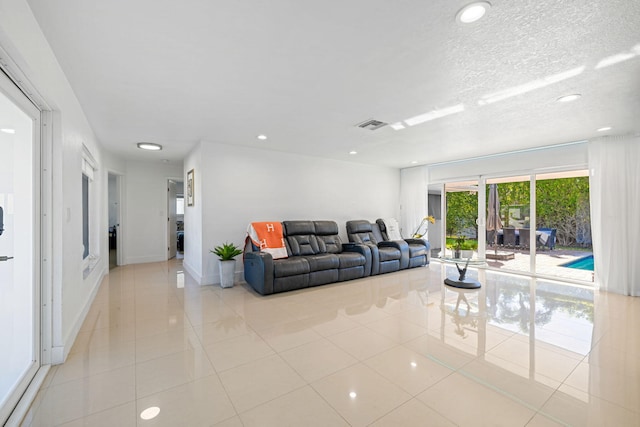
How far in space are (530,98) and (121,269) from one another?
7.45m

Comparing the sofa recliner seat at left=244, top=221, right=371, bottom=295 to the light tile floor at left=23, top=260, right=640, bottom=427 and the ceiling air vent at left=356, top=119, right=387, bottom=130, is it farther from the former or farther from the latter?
the ceiling air vent at left=356, top=119, right=387, bottom=130

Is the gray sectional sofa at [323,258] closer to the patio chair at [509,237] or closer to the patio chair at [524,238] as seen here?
the patio chair at [509,237]

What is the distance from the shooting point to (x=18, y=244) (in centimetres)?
193

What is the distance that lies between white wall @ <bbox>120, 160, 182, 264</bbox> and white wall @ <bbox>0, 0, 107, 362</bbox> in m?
3.35

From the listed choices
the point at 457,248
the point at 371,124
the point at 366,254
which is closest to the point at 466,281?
the point at 457,248

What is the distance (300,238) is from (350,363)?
9.90 feet

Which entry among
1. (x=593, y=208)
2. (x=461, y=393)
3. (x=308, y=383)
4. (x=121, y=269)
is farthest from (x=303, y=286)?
(x=593, y=208)

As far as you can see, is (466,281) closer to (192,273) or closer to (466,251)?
(466,251)

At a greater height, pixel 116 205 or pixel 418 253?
pixel 116 205

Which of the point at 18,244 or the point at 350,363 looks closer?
the point at 18,244

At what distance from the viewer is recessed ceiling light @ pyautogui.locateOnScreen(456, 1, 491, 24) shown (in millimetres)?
1521

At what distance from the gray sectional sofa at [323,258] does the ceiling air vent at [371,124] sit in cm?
217

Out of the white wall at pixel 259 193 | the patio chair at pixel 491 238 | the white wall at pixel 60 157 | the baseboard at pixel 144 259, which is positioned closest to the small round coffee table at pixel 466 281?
the patio chair at pixel 491 238

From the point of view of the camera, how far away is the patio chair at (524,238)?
5.28 meters
